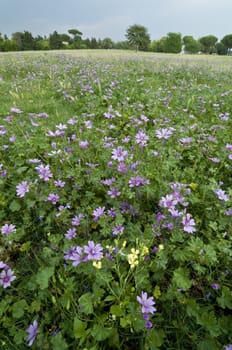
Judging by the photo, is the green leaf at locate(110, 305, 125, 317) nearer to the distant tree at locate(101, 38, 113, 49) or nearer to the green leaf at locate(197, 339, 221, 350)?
the green leaf at locate(197, 339, 221, 350)

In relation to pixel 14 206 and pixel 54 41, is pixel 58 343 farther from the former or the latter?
pixel 54 41

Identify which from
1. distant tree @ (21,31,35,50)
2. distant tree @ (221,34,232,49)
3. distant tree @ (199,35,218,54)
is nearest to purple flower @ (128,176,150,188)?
distant tree @ (21,31,35,50)

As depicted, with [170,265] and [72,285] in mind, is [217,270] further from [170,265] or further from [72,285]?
[72,285]

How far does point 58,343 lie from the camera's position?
1249 mm

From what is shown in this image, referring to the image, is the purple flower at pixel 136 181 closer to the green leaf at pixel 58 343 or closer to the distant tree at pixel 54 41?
the green leaf at pixel 58 343

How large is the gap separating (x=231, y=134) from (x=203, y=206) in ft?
6.06

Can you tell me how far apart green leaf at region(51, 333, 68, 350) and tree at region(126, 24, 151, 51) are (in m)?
62.5

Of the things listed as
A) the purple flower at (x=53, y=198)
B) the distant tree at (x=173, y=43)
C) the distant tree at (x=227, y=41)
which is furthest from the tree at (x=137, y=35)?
the purple flower at (x=53, y=198)

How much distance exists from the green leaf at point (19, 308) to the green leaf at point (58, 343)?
30 centimetres

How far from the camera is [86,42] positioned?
234ft

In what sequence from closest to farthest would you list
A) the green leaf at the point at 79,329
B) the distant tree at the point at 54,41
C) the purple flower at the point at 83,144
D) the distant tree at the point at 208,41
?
1. the green leaf at the point at 79,329
2. the purple flower at the point at 83,144
3. the distant tree at the point at 54,41
4. the distant tree at the point at 208,41

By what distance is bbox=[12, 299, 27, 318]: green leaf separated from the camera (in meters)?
1.41

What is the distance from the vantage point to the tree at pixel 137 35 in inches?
2140

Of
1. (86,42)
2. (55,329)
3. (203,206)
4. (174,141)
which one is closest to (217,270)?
(203,206)
